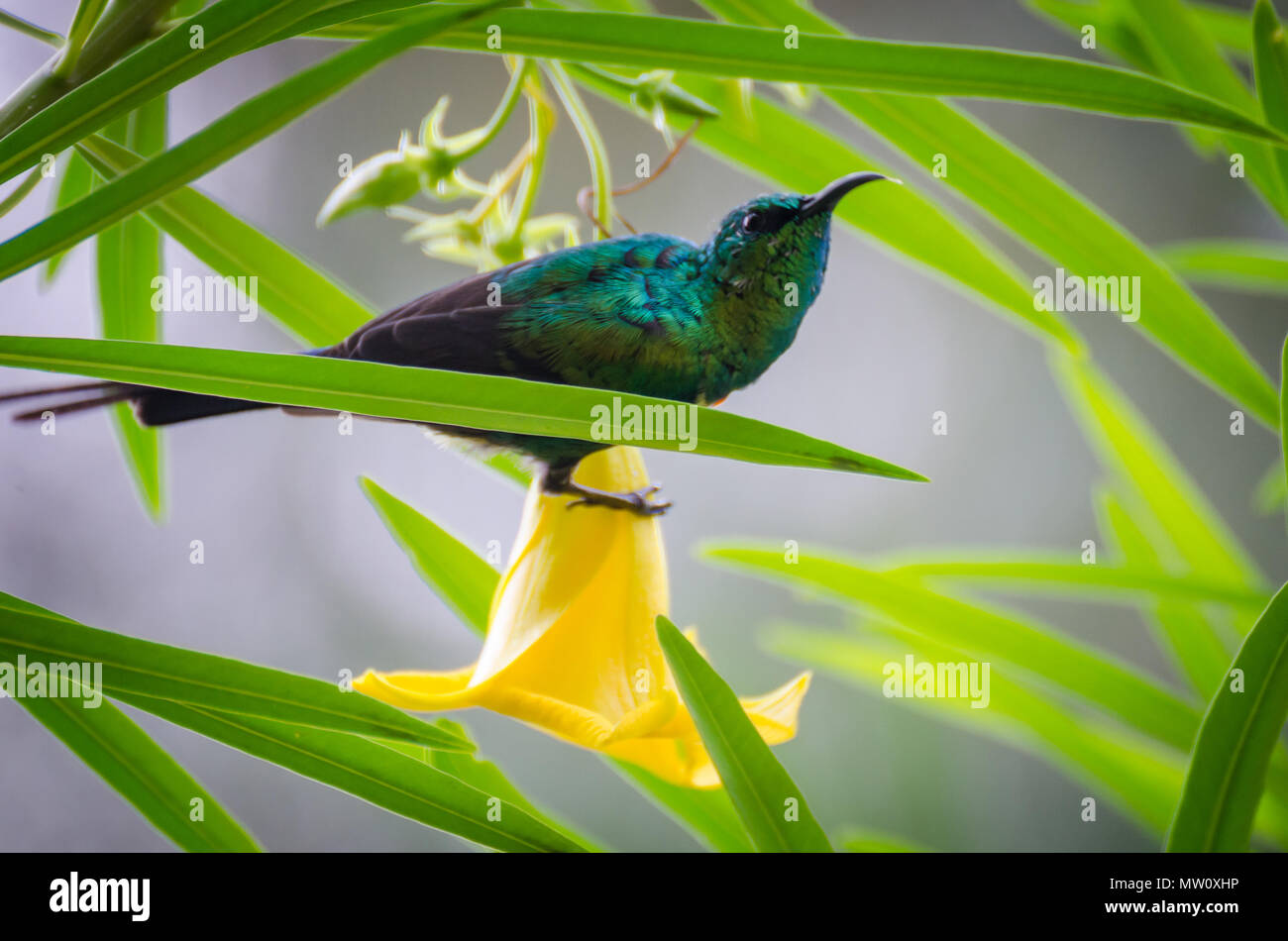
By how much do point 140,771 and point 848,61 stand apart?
0.43 m

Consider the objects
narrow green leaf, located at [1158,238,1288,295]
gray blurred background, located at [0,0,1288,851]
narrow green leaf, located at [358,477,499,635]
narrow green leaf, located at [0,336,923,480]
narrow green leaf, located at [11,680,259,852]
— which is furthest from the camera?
gray blurred background, located at [0,0,1288,851]

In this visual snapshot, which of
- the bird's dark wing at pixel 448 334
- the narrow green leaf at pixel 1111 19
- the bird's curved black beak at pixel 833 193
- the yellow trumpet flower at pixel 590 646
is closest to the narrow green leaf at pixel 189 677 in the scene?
the yellow trumpet flower at pixel 590 646

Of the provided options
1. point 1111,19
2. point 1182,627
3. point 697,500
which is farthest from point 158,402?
point 697,500

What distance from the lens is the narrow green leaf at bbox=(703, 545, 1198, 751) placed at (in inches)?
23.6

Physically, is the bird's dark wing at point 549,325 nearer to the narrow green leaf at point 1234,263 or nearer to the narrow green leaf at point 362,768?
the narrow green leaf at point 362,768

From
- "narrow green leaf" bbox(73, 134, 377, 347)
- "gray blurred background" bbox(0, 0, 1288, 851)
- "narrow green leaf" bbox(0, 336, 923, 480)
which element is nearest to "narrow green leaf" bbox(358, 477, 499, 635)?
"narrow green leaf" bbox(73, 134, 377, 347)

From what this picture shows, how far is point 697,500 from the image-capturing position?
1.44 m

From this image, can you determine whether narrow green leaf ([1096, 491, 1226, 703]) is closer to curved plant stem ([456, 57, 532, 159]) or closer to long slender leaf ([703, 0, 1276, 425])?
long slender leaf ([703, 0, 1276, 425])

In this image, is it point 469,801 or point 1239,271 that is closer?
point 469,801

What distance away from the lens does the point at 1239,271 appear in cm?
64

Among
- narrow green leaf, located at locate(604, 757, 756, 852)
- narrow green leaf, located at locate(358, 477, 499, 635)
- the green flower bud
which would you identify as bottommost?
narrow green leaf, located at locate(604, 757, 756, 852)
